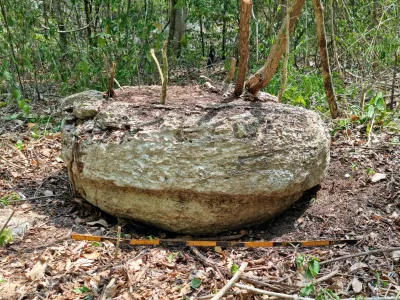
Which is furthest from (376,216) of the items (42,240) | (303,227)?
(42,240)

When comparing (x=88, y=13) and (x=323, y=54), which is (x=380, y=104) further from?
(x=88, y=13)

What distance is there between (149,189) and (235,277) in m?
0.76

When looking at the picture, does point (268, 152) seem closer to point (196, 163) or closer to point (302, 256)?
point (196, 163)

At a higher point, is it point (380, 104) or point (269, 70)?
point (269, 70)

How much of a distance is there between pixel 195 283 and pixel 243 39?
1.69 m

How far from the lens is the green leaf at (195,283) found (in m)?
2.29

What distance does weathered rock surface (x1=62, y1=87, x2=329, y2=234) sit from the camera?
2.55 meters

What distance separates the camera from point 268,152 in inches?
102

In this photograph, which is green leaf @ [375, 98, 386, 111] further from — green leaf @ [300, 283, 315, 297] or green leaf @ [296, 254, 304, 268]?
green leaf @ [300, 283, 315, 297]

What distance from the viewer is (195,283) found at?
2301 mm

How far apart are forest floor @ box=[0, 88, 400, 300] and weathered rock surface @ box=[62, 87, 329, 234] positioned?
19 cm

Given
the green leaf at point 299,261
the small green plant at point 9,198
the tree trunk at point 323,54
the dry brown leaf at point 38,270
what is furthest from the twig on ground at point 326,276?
the small green plant at point 9,198

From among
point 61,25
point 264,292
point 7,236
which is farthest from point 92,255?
point 61,25

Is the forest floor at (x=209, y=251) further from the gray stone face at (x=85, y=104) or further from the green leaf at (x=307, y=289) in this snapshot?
the gray stone face at (x=85, y=104)
